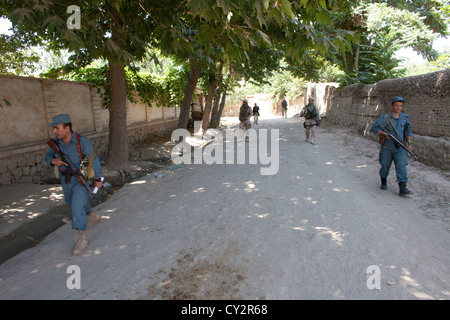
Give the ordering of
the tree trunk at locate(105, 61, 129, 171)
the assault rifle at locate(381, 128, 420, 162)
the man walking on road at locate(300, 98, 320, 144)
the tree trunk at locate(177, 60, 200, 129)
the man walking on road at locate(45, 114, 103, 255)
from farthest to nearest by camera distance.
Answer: the tree trunk at locate(177, 60, 200, 129)
the man walking on road at locate(300, 98, 320, 144)
the tree trunk at locate(105, 61, 129, 171)
the assault rifle at locate(381, 128, 420, 162)
the man walking on road at locate(45, 114, 103, 255)

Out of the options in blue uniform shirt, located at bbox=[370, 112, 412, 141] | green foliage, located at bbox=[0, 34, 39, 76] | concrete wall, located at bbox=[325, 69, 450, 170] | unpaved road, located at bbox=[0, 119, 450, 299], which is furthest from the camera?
green foliage, located at bbox=[0, 34, 39, 76]

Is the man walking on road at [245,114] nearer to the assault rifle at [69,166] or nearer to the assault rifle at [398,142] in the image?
the assault rifle at [398,142]

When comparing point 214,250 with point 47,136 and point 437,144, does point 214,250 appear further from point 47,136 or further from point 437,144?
point 47,136

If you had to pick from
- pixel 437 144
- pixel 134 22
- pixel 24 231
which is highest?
pixel 134 22

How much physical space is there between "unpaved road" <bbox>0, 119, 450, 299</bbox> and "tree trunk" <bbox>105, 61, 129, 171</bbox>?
5.26ft

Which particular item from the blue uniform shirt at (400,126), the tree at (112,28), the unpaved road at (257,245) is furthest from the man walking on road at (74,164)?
the blue uniform shirt at (400,126)

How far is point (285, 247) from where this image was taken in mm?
3320

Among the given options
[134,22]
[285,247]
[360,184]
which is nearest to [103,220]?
[285,247]

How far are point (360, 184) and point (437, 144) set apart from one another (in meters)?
2.12

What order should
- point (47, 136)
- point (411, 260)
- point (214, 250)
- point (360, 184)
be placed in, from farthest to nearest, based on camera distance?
point (47, 136), point (360, 184), point (214, 250), point (411, 260)

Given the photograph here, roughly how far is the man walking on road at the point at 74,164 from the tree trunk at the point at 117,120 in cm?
368

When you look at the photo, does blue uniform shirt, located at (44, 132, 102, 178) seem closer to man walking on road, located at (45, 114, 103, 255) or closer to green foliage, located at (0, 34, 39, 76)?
man walking on road, located at (45, 114, 103, 255)

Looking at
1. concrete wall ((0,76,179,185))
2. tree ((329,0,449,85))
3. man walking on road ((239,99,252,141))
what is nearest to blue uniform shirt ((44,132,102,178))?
concrete wall ((0,76,179,185))

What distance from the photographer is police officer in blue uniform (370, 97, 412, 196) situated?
4883 millimetres
